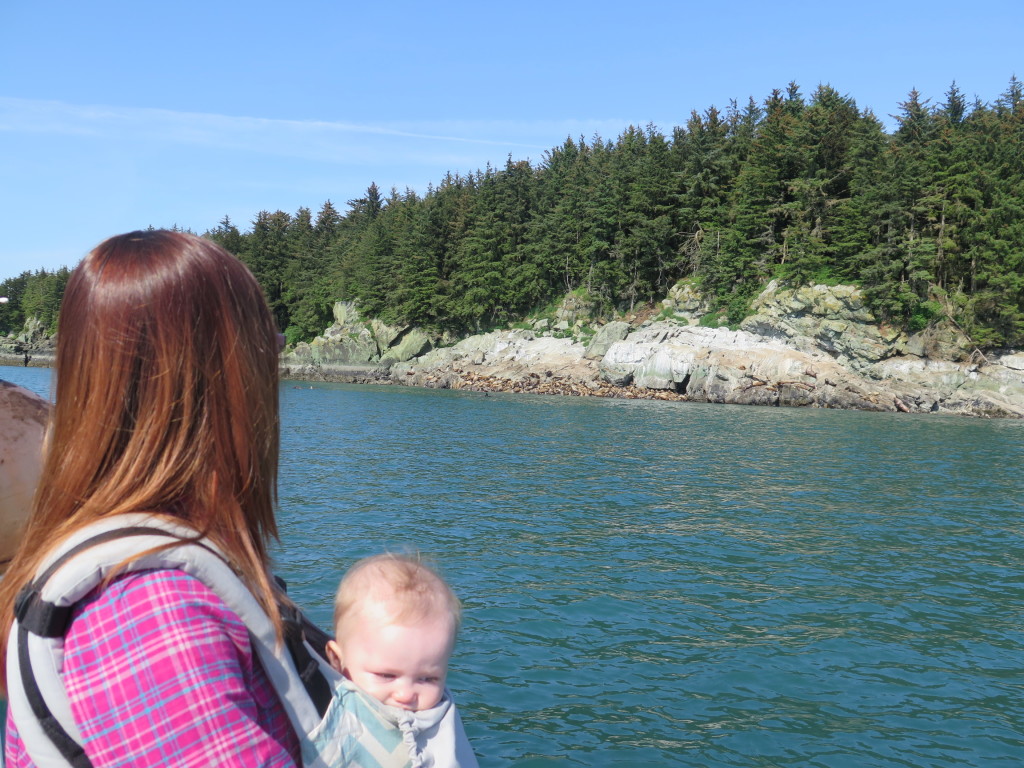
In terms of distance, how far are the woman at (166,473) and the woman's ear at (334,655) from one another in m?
0.41

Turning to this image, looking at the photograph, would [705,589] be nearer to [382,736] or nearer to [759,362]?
[382,736]

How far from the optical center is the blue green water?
6.28 m

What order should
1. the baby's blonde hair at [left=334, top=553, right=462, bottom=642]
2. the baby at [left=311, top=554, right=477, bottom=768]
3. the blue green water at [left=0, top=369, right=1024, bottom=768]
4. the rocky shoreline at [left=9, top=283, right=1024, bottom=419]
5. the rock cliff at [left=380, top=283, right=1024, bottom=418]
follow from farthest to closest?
the rocky shoreline at [left=9, top=283, right=1024, bottom=419] < the rock cliff at [left=380, top=283, right=1024, bottom=418] < the blue green water at [left=0, top=369, right=1024, bottom=768] < the baby's blonde hair at [left=334, top=553, right=462, bottom=642] < the baby at [left=311, top=554, right=477, bottom=768]

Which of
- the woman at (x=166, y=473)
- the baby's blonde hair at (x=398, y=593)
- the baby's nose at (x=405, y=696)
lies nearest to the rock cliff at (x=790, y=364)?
the baby's blonde hair at (x=398, y=593)

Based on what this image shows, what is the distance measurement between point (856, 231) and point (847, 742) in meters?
45.0

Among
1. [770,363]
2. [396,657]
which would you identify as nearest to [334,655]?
[396,657]

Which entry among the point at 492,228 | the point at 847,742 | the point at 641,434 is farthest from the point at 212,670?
the point at 492,228

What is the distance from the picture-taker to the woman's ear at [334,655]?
165 centimetres

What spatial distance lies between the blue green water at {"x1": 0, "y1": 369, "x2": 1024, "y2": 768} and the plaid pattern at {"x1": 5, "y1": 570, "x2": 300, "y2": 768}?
17.1 feet

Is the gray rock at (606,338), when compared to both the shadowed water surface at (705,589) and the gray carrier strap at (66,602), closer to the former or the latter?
the shadowed water surface at (705,589)

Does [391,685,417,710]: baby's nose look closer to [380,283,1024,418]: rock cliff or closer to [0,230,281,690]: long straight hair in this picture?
[0,230,281,690]: long straight hair

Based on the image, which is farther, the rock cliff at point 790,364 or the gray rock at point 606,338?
the gray rock at point 606,338

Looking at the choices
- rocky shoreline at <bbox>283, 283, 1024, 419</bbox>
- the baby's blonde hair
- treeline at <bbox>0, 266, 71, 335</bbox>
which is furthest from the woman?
treeline at <bbox>0, 266, 71, 335</bbox>

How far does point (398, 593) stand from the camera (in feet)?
5.88
